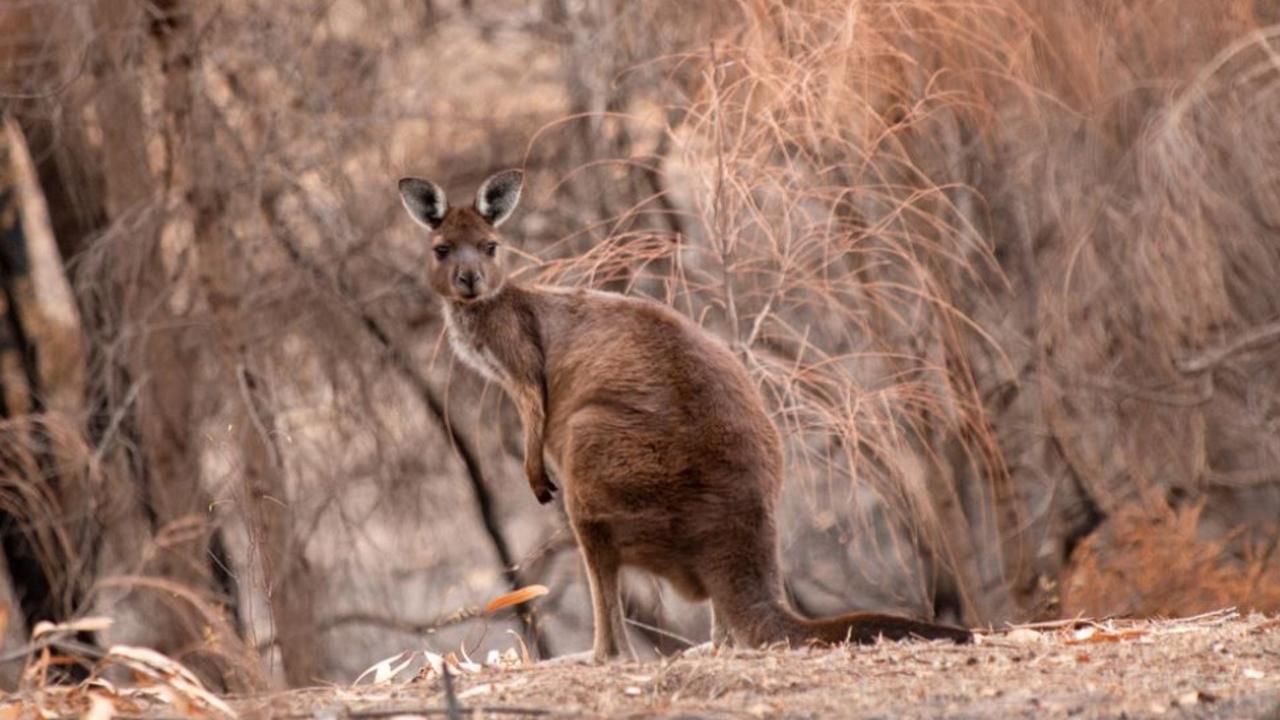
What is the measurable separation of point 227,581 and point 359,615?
708mm

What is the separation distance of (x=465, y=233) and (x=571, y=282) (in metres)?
2.64

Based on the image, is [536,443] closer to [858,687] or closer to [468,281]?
[468,281]

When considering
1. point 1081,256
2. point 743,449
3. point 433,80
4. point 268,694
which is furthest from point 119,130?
point 268,694

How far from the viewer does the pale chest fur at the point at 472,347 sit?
247 inches

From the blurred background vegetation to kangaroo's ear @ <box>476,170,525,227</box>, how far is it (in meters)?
1.04

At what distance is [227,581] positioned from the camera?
1073cm

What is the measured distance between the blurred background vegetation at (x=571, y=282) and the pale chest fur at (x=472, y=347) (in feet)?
4.18

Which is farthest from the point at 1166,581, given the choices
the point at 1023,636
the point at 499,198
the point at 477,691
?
the point at 477,691

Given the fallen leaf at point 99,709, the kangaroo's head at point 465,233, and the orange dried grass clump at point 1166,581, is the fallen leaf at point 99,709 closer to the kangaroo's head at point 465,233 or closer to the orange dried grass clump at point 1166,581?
the kangaroo's head at point 465,233

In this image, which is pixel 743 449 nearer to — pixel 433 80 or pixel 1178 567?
pixel 1178 567

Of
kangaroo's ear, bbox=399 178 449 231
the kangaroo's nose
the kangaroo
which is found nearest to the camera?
the kangaroo

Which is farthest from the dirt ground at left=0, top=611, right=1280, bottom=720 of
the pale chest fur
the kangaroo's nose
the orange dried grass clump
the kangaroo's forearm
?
the orange dried grass clump

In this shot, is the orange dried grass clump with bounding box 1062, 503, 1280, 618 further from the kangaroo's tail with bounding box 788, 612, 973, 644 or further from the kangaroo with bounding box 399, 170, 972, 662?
the kangaroo's tail with bounding box 788, 612, 973, 644

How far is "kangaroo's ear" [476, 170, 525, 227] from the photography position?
6.43 m
